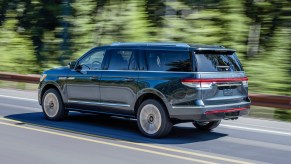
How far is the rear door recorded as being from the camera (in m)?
7.85

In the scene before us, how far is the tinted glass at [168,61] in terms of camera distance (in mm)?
7996

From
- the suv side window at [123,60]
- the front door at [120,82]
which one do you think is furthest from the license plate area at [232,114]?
the suv side window at [123,60]

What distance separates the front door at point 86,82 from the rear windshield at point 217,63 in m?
2.16

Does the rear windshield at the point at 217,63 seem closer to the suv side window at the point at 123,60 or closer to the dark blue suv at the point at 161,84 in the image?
the dark blue suv at the point at 161,84

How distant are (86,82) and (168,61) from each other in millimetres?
1997

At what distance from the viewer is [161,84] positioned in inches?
320

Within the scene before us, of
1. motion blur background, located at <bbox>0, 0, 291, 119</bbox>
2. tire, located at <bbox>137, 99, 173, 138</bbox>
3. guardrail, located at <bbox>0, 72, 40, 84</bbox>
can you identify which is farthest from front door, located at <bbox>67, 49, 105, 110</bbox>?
guardrail, located at <bbox>0, 72, 40, 84</bbox>

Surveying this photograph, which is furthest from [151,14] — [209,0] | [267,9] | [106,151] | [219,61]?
[106,151]

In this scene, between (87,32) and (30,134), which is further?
(87,32)

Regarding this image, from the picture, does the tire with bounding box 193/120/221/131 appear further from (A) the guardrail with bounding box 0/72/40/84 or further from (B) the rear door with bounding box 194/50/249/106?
(A) the guardrail with bounding box 0/72/40/84

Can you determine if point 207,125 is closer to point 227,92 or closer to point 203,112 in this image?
point 227,92

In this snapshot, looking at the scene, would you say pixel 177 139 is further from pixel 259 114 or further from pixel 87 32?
pixel 87 32

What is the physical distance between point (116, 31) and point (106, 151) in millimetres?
13314

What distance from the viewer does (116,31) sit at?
20125 millimetres
